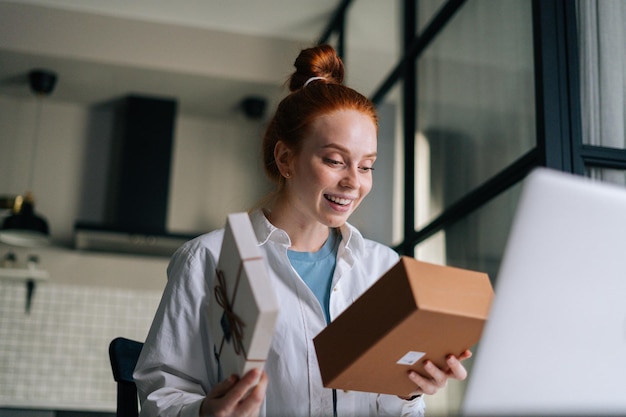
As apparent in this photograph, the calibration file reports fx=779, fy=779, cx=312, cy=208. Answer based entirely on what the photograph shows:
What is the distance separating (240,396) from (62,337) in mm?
3856

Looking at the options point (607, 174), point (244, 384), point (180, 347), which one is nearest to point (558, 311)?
point (244, 384)

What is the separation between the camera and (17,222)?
4184 millimetres

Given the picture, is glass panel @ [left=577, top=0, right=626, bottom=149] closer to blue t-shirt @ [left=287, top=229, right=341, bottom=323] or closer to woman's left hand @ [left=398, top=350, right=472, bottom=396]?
blue t-shirt @ [left=287, top=229, right=341, bottom=323]

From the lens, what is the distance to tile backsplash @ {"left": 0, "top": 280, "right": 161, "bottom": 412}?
4.52 meters

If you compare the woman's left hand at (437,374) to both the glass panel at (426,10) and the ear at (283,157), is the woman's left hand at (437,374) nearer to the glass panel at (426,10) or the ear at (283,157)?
the ear at (283,157)

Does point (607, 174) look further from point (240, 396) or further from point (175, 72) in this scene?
point (175, 72)

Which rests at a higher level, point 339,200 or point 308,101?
point 308,101

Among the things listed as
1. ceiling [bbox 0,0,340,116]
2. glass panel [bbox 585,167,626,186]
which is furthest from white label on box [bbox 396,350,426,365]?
ceiling [bbox 0,0,340,116]

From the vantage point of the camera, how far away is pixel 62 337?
4.61 m

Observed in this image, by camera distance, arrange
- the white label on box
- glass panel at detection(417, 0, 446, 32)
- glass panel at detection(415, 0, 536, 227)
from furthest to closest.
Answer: glass panel at detection(417, 0, 446, 32)
glass panel at detection(415, 0, 536, 227)
the white label on box

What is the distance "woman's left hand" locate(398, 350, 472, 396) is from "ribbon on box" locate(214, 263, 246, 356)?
0.32 meters

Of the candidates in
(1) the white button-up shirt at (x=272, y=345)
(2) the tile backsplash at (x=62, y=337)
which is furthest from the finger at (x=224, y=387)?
(2) the tile backsplash at (x=62, y=337)

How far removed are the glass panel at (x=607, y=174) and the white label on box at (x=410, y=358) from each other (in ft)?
3.58

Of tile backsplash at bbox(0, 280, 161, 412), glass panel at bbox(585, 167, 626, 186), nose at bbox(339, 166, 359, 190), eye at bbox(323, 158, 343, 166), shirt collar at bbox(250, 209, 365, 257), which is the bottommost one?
tile backsplash at bbox(0, 280, 161, 412)
